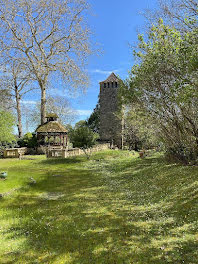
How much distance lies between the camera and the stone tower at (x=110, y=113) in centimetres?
4428

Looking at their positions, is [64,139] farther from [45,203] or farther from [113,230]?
[113,230]

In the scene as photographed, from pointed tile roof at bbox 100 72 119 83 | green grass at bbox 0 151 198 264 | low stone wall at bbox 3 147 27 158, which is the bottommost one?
green grass at bbox 0 151 198 264

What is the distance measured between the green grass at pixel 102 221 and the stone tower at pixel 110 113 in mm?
30196

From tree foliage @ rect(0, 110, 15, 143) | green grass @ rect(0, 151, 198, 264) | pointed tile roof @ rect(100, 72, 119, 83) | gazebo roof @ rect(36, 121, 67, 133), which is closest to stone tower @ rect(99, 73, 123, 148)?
pointed tile roof @ rect(100, 72, 119, 83)

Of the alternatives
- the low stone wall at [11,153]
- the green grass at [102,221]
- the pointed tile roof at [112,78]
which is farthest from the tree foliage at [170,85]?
the pointed tile roof at [112,78]

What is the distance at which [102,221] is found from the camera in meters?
8.05

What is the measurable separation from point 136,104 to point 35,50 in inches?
674

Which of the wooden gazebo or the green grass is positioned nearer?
the green grass

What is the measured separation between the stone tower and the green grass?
30.2 m

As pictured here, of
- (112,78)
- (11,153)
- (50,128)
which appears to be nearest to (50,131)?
(50,128)

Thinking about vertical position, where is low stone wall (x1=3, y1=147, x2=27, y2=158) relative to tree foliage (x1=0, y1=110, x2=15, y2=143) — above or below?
below

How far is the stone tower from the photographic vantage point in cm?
4428

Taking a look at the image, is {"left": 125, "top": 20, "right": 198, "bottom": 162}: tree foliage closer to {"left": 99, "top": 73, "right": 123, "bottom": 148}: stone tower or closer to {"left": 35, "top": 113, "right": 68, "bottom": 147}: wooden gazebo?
{"left": 35, "top": 113, "right": 68, "bottom": 147}: wooden gazebo

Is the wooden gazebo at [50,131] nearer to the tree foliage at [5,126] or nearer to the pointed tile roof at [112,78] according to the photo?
the tree foliage at [5,126]
